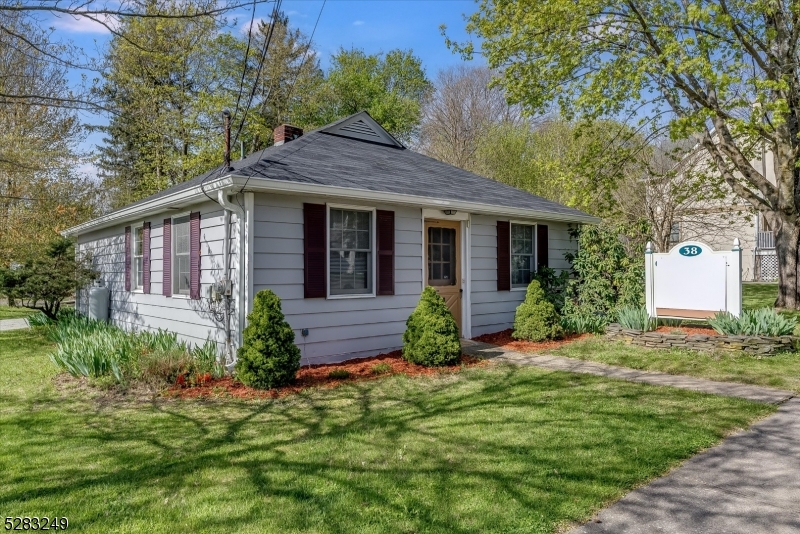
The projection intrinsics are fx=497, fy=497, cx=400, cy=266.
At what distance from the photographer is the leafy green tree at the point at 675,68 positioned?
9.34 m

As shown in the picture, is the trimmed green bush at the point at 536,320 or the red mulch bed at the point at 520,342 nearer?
the red mulch bed at the point at 520,342

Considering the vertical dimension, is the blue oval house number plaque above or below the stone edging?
above

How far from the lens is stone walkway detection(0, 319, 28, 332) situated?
12691 mm

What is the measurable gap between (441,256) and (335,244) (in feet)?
7.53

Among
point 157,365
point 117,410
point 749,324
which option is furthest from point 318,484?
point 749,324

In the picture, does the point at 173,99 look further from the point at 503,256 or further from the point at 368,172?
the point at 503,256

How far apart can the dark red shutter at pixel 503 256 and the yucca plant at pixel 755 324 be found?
346 centimetres

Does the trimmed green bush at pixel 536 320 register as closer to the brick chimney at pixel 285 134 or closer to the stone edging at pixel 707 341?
the stone edging at pixel 707 341

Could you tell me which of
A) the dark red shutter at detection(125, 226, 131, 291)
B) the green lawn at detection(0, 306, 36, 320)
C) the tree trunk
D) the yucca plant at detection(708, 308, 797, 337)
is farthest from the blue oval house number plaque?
the green lawn at detection(0, 306, 36, 320)

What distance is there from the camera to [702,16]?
8352mm

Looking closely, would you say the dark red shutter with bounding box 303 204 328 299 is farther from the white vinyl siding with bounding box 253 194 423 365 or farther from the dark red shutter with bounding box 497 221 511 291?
the dark red shutter with bounding box 497 221 511 291

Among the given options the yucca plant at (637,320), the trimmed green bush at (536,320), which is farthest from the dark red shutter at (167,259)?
the yucca plant at (637,320)

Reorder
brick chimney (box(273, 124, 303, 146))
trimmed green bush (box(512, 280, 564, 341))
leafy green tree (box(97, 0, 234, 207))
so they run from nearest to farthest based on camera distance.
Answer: trimmed green bush (box(512, 280, 564, 341)) < brick chimney (box(273, 124, 303, 146)) < leafy green tree (box(97, 0, 234, 207))

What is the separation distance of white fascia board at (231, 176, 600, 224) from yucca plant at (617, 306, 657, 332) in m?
2.44
